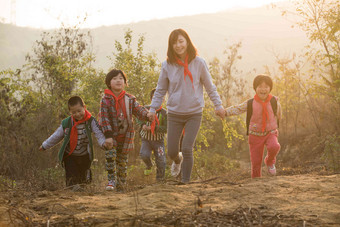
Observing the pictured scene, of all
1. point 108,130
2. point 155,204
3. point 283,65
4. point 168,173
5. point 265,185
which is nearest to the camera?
point 155,204

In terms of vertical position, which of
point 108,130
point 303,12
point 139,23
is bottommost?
point 108,130

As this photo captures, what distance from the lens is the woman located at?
5352 mm

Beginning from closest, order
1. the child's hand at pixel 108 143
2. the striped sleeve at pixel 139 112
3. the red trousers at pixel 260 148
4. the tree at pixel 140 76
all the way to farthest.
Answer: the child's hand at pixel 108 143 → the striped sleeve at pixel 139 112 → the red trousers at pixel 260 148 → the tree at pixel 140 76

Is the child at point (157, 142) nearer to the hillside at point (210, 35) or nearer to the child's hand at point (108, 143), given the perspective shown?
the child's hand at point (108, 143)

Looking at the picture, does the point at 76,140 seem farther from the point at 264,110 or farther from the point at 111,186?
the point at 264,110

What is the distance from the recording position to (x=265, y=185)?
449 centimetres

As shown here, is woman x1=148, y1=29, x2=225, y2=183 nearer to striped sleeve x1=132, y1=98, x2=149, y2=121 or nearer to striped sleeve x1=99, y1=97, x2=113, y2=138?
striped sleeve x1=132, y1=98, x2=149, y2=121

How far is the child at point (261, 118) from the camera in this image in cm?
586

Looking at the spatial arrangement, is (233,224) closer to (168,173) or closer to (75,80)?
(168,173)

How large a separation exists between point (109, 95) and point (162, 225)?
2.96m

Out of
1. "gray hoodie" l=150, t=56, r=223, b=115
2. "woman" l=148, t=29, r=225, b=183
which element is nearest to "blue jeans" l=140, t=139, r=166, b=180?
"woman" l=148, t=29, r=225, b=183

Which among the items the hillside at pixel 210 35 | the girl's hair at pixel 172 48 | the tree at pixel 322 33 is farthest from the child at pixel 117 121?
the hillside at pixel 210 35

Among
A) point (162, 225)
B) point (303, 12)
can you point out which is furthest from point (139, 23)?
point (162, 225)

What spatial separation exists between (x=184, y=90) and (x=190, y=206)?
7.15 ft
